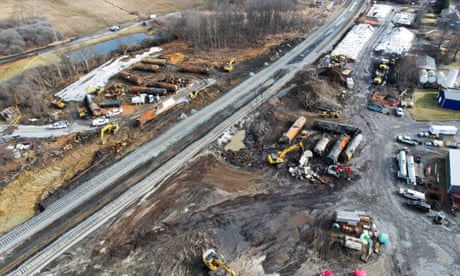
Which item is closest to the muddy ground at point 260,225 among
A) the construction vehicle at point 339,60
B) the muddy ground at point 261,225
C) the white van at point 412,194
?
the muddy ground at point 261,225

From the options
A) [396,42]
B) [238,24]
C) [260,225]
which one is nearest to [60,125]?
[260,225]

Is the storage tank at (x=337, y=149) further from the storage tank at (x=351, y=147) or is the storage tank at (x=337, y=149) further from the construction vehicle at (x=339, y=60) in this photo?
the construction vehicle at (x=339, y=60)

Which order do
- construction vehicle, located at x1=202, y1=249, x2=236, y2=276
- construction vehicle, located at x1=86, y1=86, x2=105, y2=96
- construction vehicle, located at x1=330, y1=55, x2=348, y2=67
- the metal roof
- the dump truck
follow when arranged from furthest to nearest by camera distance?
construction vehicle, located at x1=330, y1=55, x2=348, y2=67 → construction vehicle, located at x1=86, y1=86, x2=105, y2=96 → the dump truck → the metal roof → construction vehicle, located at x1=202, y1=249, x2=236, y2=276

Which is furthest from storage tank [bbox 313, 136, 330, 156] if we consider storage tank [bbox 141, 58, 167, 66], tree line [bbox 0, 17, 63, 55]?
tree line [bbox 0, 17, 63, 55]

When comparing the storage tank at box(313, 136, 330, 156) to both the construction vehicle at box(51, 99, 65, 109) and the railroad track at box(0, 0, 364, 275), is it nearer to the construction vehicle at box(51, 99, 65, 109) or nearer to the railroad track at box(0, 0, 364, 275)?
the railroad track at box(0, 0, 364, 275)

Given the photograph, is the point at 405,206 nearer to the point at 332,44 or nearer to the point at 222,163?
the point at 222,163

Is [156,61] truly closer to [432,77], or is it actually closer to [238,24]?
[238,24]
